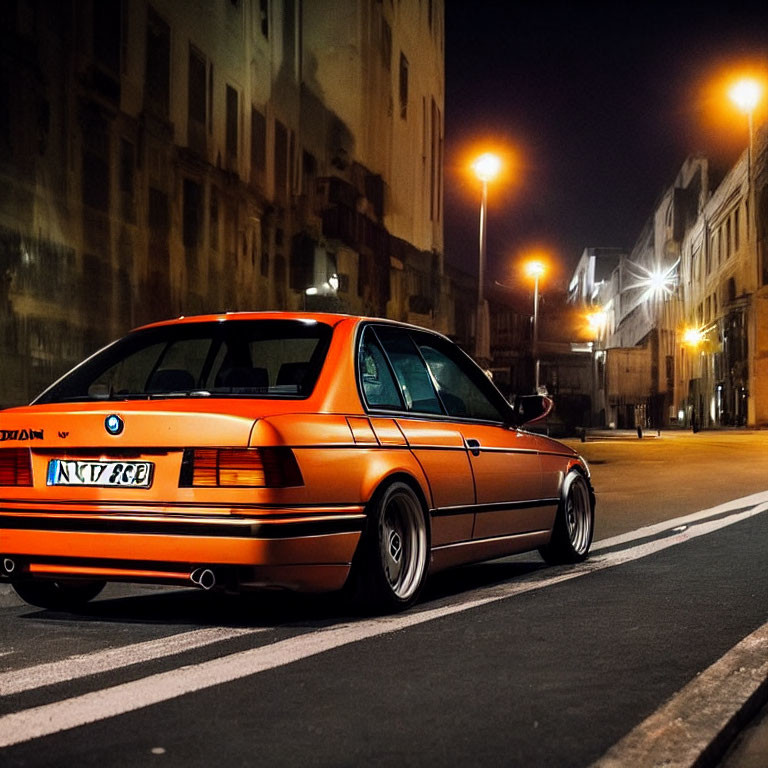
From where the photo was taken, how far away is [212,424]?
530cm

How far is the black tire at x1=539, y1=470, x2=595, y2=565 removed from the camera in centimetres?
813

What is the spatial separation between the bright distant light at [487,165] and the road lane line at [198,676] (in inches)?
936

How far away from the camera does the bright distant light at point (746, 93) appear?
52094 mm

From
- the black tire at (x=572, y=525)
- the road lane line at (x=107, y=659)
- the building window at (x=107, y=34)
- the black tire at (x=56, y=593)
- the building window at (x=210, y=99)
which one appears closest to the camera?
the road lane line at (x=107, y=659)

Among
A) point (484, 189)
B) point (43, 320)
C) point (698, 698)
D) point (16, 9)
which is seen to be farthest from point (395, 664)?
point (484, 189)

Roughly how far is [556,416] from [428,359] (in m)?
67.1

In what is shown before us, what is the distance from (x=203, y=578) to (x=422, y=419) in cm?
171

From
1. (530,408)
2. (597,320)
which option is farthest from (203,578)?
(597,320)

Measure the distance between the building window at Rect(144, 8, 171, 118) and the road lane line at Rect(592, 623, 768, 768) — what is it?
22.8 meters

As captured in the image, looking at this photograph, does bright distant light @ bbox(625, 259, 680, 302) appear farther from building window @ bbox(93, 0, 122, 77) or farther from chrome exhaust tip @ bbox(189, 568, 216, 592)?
chrome exhaust tip @ bbox(189, 568, 216, 592)

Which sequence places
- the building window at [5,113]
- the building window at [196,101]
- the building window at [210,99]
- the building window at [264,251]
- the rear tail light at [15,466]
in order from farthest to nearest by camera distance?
the building window at [264,251]
the building window at [210,99]
the building window at [196,101]
the building window at [5,113]
the rear tail light at [15,466]

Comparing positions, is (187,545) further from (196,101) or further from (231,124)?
(231,124)

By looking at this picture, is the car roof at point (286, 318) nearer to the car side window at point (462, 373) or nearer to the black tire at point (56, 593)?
the car side window at point (462, 373)

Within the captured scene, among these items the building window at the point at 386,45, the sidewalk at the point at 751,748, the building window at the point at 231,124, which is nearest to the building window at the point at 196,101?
the building window at the point at 231,124
